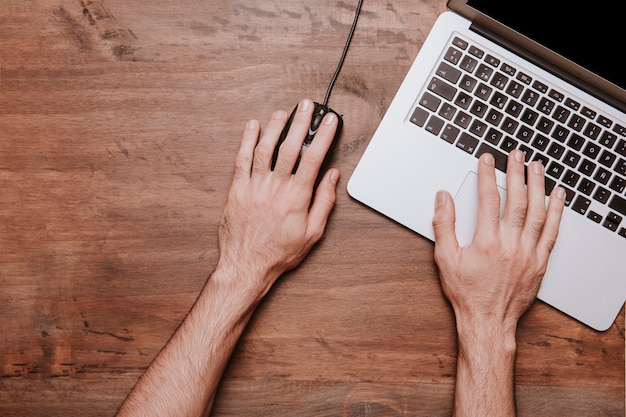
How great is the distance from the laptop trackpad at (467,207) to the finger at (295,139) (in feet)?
0.93

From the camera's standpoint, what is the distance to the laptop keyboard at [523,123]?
0.91 m

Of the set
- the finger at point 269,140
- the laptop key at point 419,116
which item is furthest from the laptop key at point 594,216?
the finger at point 269,140

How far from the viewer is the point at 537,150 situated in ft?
2.99

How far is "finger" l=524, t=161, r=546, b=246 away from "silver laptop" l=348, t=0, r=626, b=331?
0.02 m

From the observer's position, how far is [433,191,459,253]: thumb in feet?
2.97

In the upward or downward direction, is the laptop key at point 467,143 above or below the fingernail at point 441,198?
above

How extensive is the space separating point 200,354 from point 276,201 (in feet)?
0.96

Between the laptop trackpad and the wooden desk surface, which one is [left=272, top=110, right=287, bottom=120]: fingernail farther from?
the laptop trackpad

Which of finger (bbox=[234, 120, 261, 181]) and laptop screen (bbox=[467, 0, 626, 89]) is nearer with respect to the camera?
laptop screen (bbox=[467, 0, 626, 89])

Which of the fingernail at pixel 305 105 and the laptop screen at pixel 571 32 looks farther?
the fingernail at pixel 305 105

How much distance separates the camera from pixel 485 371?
2.97ft

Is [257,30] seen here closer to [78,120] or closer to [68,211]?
[78,120]

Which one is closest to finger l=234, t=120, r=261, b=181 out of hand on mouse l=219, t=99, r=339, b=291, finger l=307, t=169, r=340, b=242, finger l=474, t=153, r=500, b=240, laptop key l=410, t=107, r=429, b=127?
hand on mouse l=219, t=99, r=339, b=291

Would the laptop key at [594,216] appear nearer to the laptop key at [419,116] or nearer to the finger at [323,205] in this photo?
the laptop key at [419,116]
